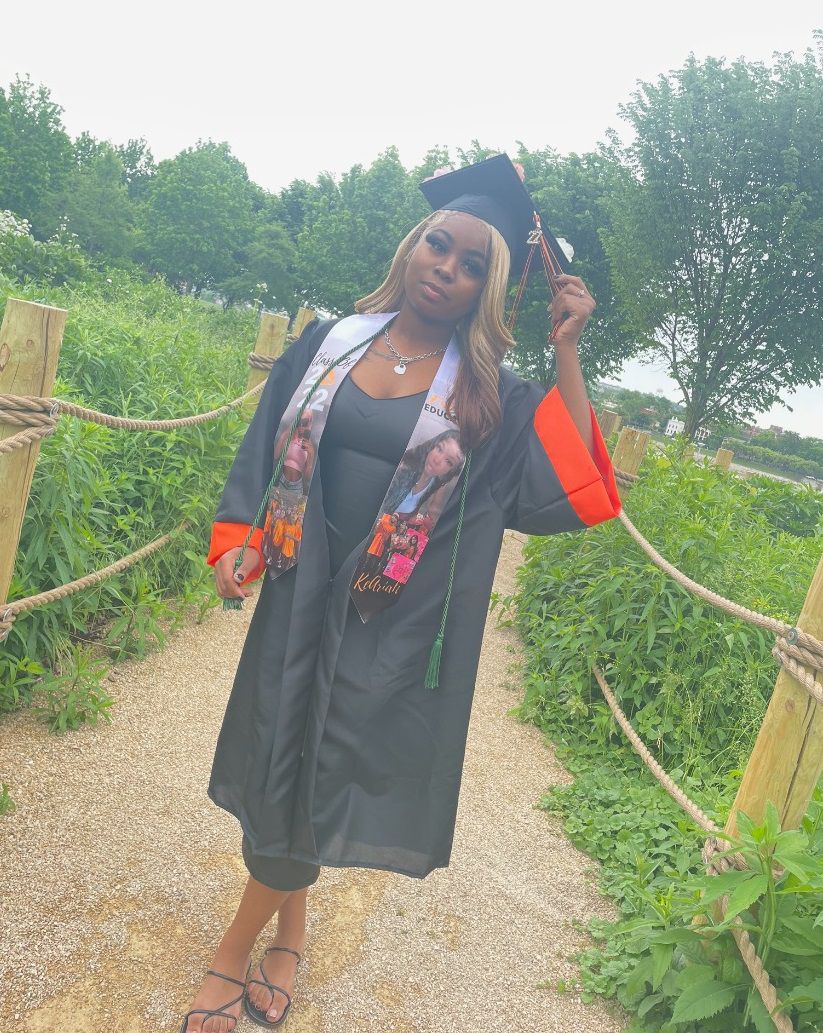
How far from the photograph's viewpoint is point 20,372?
211 centimetres

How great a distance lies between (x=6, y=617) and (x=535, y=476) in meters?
1.60

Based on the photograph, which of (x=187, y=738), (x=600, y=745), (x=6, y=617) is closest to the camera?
(x=6, y=617)

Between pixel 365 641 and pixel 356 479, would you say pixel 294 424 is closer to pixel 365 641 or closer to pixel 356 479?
pixel 356 479

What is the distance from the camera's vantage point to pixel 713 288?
49.3 feet

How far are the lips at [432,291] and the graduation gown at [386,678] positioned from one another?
0.33 meters

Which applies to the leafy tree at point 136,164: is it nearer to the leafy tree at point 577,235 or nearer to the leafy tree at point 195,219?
the leafy tree at point 195,219

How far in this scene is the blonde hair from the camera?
1.78 meters

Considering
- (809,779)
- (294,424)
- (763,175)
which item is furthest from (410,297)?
(763,175)

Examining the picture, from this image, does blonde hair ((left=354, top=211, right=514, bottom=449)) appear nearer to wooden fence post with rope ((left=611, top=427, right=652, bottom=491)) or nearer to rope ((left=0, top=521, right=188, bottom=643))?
rope ((left=0, top=521, right=188, bottom=643))

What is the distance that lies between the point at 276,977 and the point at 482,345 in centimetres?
162

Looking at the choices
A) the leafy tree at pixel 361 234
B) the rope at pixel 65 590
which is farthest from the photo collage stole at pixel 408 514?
the leafy tree at pixel 361 234

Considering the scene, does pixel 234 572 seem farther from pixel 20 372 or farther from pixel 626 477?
pixel 626 477

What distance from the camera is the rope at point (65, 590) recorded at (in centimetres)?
235

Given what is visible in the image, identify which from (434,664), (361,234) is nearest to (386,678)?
(434,664)
